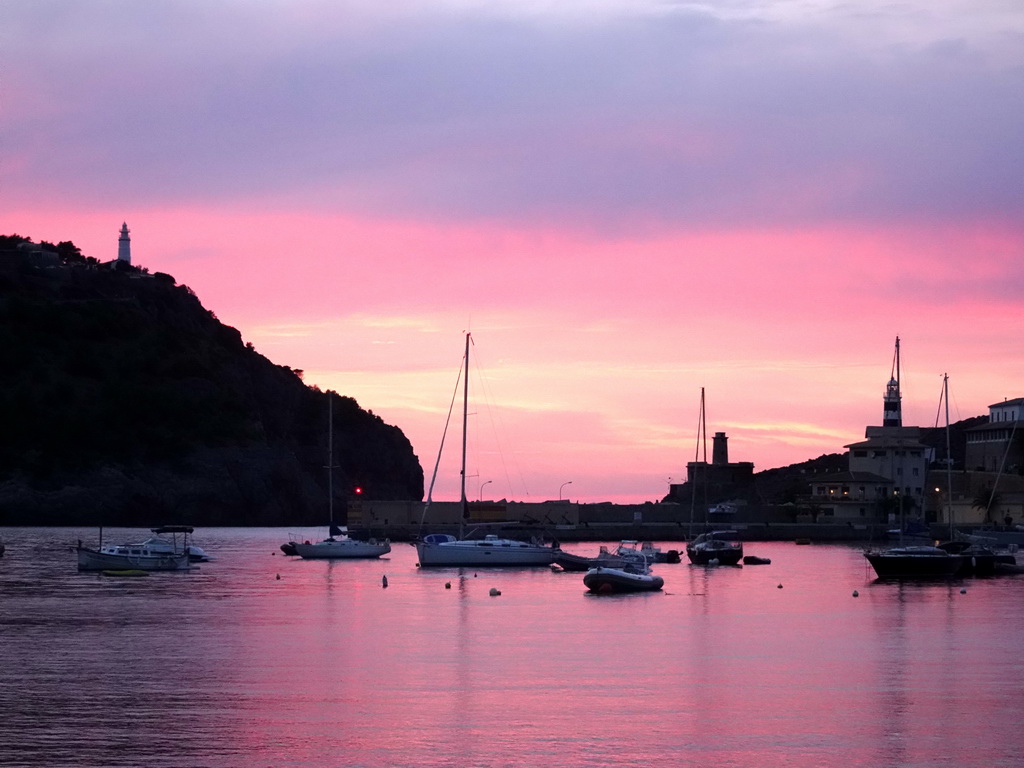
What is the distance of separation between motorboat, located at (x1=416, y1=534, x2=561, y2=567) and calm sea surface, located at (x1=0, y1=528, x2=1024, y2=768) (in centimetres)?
1750

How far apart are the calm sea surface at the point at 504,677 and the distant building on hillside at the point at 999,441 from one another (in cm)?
9542

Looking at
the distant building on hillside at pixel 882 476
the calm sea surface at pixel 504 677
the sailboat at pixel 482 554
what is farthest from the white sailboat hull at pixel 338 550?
the distant building on hillside at pixel 882 476

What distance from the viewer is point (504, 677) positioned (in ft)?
123

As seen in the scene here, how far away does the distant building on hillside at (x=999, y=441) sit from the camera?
16150 centimetres

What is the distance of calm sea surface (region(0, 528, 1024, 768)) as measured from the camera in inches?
1067

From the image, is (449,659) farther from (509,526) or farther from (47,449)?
(47,449)

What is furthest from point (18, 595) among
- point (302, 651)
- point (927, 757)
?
point (927, 757)

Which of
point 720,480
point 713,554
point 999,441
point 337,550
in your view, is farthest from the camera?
point 720,480

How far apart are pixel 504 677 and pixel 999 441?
139 m

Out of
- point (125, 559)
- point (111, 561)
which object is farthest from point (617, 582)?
point (111, 561)

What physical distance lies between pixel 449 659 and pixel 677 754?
15699mm

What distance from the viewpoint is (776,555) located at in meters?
116

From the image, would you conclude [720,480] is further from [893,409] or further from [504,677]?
[504,677]

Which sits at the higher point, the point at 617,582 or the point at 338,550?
the point at 338,550
